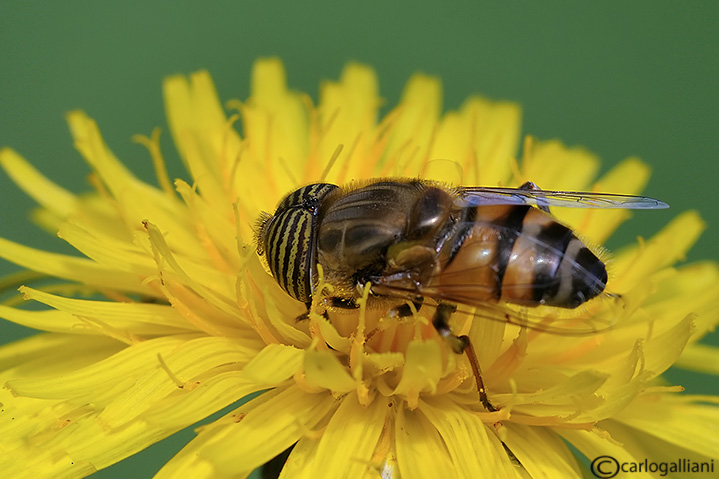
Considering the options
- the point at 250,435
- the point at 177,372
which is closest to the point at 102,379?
the point at 177,372

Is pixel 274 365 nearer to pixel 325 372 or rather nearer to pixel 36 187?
pixel 325 372

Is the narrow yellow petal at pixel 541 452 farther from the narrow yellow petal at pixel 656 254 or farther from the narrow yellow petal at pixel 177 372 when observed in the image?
the narrow yellow petal at pixel 177 372

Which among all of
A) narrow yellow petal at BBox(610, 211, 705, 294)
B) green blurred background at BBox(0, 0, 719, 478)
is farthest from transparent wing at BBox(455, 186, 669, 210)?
green blurred background at BBox(0, 0, 719, 478)

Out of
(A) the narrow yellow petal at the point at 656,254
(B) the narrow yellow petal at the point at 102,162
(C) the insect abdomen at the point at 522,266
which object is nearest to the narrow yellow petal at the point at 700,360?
(A) the narrow yellow petal at the point at 656,254

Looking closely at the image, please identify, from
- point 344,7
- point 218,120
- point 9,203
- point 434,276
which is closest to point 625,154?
point 344,7

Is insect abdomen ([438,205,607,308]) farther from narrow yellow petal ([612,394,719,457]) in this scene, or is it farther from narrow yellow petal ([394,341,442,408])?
narrow yellow petal ([612,394,719,457])

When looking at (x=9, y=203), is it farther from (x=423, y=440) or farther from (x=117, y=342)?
(x=423, y=440)
